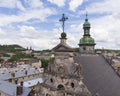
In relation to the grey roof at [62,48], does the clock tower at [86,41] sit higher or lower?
higher

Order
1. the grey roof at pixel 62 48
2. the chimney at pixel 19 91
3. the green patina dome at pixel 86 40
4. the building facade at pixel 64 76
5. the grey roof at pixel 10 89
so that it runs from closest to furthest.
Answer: the building facade at pixel 64 76, the grey roof at pixel 62 48, the chimney at pixel 19 91, the grey roof at pixel 10 89, the green patina dome at pixel 86 40

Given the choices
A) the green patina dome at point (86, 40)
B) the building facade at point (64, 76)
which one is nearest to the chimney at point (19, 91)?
the building facade at point (64, 76)

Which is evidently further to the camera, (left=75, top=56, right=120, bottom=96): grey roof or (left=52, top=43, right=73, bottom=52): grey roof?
(left=52, top=43, right=73, bottom=52): grey roof

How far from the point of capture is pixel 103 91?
74.7 ft

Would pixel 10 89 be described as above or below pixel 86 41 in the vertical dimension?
below

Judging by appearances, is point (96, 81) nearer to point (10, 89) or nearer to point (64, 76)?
point (64, 76)

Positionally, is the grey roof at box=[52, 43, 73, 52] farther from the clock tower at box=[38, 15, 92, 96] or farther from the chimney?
the chimney

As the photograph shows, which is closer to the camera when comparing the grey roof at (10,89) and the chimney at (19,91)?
the chimney at (19,91)

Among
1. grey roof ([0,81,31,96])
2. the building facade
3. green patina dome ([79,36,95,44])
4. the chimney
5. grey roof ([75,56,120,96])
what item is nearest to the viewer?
the building facade

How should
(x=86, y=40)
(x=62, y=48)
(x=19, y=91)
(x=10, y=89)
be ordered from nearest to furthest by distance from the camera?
1. (x=62, y=48)
2. (x=19, y=91)
3. (x=10, y=89)
4. (x=86, y=40)

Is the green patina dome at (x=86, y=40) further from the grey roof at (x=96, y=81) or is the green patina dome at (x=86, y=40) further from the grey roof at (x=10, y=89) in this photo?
the grey roof at (x=96, y=81)

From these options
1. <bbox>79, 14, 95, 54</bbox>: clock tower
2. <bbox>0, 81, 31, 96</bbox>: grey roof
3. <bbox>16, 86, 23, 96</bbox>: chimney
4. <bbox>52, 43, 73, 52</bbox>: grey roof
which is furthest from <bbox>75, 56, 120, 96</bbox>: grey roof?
<bbox>79, 14, 95, 54</bbox>: clock tower

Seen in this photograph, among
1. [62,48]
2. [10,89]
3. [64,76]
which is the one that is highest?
[62,48]

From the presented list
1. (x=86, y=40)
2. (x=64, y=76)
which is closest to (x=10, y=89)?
(x=64, y=76)
